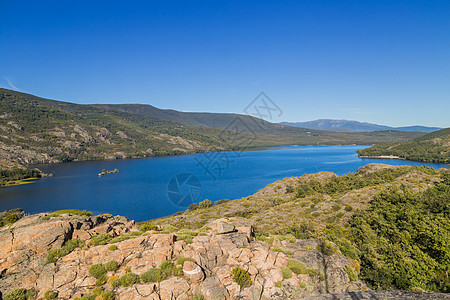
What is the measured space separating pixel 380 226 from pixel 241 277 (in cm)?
2260

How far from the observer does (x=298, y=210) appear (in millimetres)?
44688

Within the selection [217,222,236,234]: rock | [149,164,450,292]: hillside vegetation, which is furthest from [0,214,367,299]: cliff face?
[149,164,450,292]: hillside vegetation

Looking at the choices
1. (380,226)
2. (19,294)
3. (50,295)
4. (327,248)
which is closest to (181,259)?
(50,295)

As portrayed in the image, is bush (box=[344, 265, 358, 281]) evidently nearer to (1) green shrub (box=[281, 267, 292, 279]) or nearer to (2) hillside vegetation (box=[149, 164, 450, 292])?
(2) hillside vegetation (box=[149, 164, 450, 292])

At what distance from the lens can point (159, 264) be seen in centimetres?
1497

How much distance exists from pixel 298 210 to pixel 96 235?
3747 centimetres

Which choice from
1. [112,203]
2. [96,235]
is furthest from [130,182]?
[96,235]

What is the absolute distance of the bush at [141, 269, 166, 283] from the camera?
1361 cm

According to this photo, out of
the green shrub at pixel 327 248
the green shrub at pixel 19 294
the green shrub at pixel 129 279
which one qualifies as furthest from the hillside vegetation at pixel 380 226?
the green shrub at pixel 19 294

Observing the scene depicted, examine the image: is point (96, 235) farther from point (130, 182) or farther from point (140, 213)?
point (130, 182)

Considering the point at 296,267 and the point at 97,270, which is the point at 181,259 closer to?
the point at 97,270

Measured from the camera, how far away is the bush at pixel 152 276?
13609 mm

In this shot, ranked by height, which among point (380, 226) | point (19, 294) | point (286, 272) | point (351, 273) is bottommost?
point (380, 226)

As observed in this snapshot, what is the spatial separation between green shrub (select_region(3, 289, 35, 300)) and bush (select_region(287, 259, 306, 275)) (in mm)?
16059
